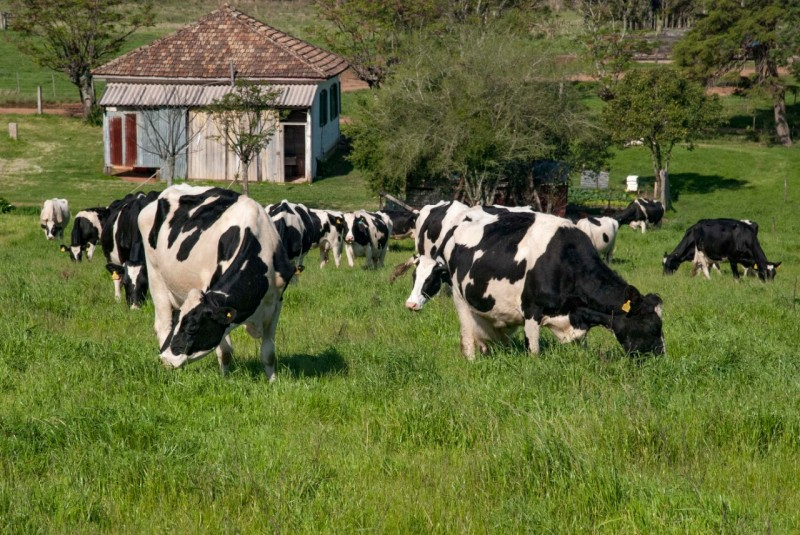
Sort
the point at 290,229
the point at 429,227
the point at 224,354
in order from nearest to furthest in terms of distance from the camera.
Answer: the point at 224,354 < the point at 429,227 < the point at 290,229

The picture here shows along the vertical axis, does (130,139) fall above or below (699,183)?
above

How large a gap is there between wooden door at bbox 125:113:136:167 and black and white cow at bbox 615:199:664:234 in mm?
20718

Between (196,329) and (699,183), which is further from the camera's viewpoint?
(699,183)

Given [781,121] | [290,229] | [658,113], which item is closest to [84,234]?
[290,229]

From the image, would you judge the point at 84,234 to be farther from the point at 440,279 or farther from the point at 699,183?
the point at 699,183

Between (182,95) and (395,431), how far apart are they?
36.5 metres

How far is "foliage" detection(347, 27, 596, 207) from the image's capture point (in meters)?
34.2

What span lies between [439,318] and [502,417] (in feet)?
17.4

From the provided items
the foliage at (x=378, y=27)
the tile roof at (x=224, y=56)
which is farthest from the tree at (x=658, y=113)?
the tile roof at (x=224, y=56)

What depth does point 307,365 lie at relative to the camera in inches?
420

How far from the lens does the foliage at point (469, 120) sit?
3416 cm

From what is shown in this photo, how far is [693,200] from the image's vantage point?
42.1 m

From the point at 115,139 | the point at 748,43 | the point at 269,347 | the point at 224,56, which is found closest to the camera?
the point at 269,347

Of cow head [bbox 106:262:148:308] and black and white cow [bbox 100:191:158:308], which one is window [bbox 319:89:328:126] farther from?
cow head [bbox 106:262:148:308]
